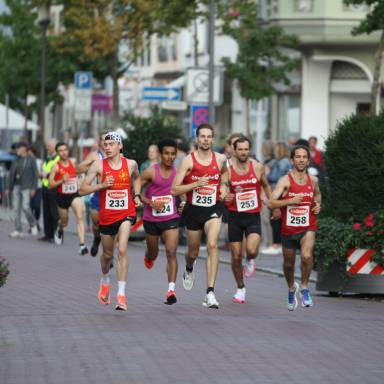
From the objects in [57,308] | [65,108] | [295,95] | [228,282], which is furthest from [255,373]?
[65,108]

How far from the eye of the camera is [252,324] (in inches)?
547

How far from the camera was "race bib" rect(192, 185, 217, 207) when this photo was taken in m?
15.9

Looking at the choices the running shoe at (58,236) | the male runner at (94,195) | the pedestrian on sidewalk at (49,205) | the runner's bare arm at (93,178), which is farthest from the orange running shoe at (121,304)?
the pedestrian on sidewalk at (49,205)

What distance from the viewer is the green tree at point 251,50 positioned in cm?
3706

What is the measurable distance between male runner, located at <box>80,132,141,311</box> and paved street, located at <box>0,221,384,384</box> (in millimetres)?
467

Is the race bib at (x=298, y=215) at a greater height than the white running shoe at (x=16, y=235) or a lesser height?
greater

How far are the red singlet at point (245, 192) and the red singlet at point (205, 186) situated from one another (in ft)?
2.53

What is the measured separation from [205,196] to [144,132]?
49.6ft

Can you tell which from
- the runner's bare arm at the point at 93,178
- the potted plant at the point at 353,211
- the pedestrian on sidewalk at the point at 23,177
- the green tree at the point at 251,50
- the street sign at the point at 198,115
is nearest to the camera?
the runner's bare arm at the point at 93,178

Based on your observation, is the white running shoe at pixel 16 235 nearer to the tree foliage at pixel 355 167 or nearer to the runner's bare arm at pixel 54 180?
the runner's bare arm at pixel 54 180

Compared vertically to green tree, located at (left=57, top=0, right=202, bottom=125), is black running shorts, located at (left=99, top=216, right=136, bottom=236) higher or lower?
lower

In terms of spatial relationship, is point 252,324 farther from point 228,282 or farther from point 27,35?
point 27,35

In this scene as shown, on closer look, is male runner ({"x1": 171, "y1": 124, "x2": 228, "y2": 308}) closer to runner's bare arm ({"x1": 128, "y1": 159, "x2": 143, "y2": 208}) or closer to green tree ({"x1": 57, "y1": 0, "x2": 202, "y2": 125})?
runner's bare arm ({"x1": 128, "y1": 159, "x2": 143, "y2": 208})

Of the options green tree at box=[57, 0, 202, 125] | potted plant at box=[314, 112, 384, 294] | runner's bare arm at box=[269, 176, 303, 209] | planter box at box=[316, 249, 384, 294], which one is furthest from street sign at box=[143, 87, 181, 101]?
runner's bare arm at box=[269, 176, 303, 209]
